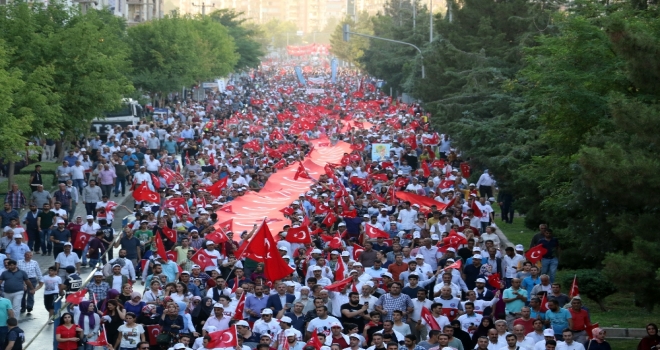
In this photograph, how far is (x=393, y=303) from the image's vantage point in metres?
15.7

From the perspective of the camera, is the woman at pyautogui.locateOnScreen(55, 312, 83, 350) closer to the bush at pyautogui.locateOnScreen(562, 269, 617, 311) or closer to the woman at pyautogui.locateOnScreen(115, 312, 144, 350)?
the woman at pyautogui.locateOnScreen(115, 312, 144, 350)

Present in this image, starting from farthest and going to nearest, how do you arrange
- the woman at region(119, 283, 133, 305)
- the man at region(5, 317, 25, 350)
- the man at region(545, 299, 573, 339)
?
the woman at region(119, 283, 133, 305) → the man at region(5, 317, 25, 350) → the man at region(545, 299, 573, 339)

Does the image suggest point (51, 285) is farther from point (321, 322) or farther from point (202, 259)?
point (321, 322)

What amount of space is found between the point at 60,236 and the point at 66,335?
7.12 meters

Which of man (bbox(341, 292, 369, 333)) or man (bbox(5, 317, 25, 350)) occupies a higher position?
man (bbox(341, 292, 369, 333))

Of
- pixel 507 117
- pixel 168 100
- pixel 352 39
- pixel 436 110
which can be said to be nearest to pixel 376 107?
pixel 168 100

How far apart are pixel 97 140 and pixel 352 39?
105435mm

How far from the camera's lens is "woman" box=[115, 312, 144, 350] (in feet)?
48.6

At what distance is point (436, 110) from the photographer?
1506 inches

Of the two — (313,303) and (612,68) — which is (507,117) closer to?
(612,68)

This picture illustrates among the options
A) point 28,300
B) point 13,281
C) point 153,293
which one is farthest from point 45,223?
point 153,293

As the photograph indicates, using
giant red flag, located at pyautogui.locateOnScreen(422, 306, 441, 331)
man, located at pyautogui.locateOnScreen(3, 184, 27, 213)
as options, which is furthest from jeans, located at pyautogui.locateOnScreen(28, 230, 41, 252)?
giant red flag, located at pyautogui.locateOnScreen(422, 306, 441, 331)

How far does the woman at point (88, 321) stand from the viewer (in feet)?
50.9

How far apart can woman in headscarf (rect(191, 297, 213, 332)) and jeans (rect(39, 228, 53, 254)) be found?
880cm
